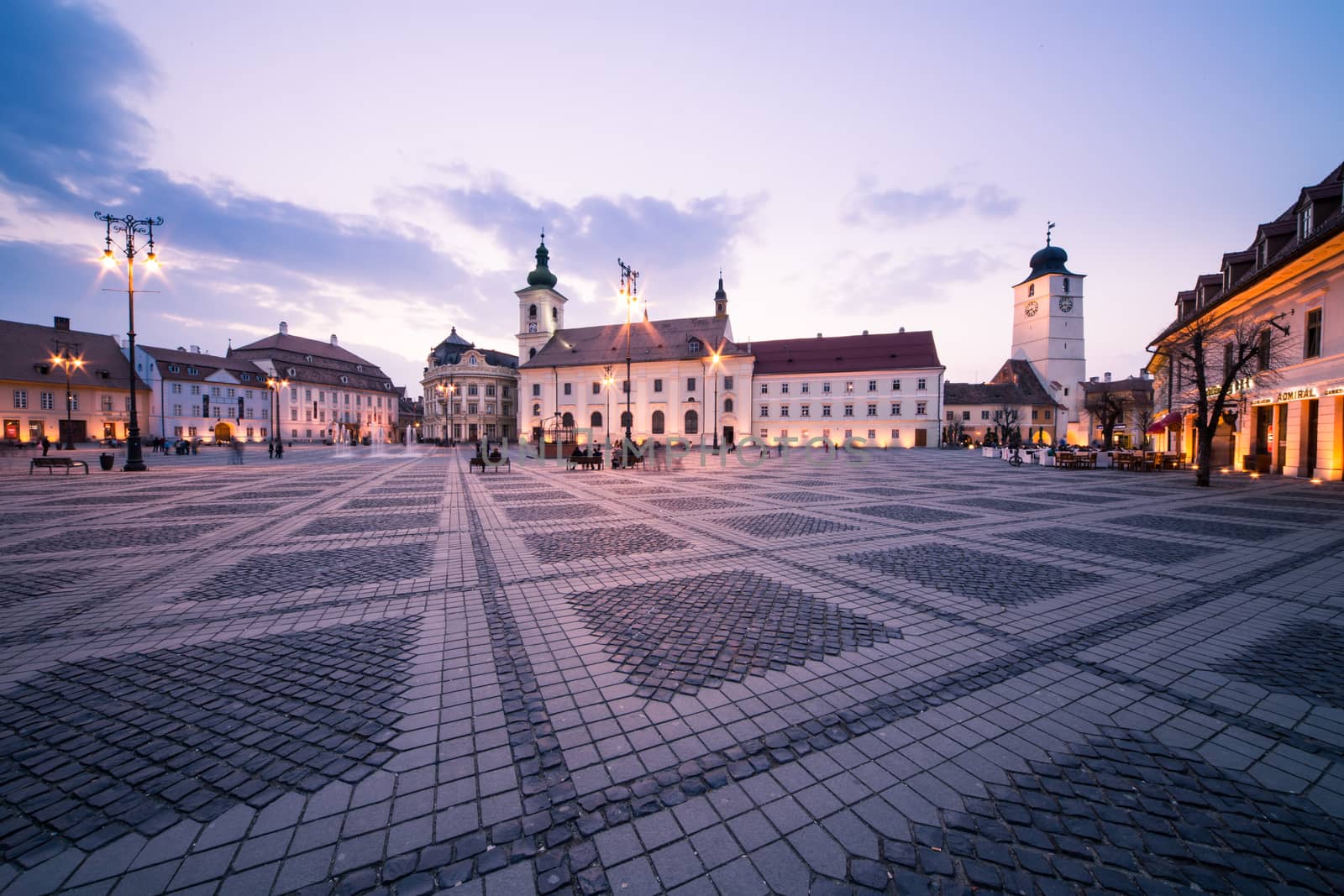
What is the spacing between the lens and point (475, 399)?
3044 inches

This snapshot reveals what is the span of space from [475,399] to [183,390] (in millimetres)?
32741

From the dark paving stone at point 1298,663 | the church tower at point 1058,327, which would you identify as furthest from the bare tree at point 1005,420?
the dark paving stone at point 1298,663

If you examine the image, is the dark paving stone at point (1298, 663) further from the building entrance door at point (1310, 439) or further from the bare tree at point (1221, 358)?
the building entrance door at point (1310, 439)

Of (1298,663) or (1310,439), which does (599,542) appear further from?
(1310,439)

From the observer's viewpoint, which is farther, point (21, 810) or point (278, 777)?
point (278, 777)

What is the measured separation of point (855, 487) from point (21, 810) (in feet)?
56.3

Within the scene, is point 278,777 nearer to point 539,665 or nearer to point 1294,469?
point 539,665

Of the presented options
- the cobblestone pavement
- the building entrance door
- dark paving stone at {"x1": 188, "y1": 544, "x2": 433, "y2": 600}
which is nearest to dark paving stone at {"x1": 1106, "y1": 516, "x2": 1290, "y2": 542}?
the cobblestone pavement

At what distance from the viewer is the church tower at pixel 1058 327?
218 ft

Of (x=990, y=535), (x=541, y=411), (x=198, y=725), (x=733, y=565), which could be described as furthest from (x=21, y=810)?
(x=541, y=411)

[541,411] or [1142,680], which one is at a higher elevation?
[541,411]

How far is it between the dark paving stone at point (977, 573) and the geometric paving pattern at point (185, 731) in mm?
5954

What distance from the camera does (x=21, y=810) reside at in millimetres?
2539

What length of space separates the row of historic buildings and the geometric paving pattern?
42700 mm
